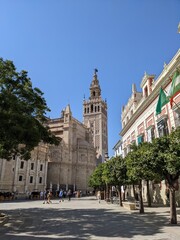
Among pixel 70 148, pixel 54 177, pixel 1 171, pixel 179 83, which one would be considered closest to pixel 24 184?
pixel 1 171

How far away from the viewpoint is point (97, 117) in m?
102

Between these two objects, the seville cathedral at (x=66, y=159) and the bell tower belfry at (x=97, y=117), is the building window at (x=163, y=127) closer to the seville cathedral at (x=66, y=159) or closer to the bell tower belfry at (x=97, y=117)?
the seville cathedral at (x=66, y=159)

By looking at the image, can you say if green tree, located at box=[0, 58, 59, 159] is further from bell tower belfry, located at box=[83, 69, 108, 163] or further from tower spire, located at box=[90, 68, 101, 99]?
tower spire, located at box=[90, 68, 101, 99]

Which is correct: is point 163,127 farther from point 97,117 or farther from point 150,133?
point 97,117

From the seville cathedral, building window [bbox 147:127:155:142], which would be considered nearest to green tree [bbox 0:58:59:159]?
building window [bbox 147:127:155:142]

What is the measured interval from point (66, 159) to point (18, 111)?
56283 millimetres

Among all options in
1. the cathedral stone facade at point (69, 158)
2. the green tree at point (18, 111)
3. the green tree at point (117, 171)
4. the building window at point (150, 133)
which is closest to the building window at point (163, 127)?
the building window at point (150, 133)

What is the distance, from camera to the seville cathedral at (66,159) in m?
43.6

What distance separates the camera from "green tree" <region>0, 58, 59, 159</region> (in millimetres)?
11891

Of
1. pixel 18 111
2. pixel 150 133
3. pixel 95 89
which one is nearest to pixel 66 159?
pixel 150 133

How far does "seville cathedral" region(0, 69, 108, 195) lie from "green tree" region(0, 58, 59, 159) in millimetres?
27023

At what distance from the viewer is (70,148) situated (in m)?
69.2

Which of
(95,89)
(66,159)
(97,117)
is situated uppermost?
(95,89)

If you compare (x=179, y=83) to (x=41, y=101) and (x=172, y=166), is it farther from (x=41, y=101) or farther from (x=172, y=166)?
(x=41, y=101)
